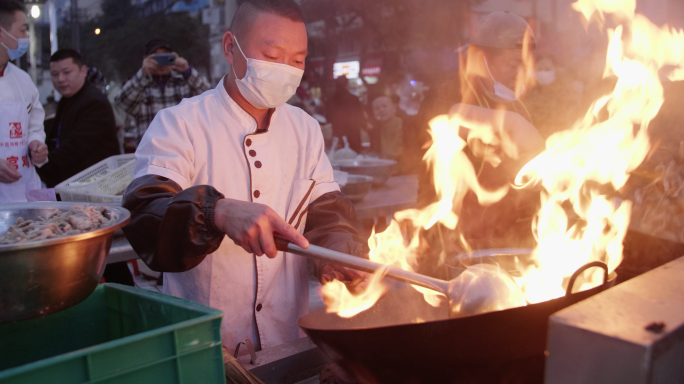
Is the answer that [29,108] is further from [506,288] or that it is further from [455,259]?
[506,288]

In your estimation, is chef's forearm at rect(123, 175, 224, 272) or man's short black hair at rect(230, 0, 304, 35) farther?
man's short black hair at rect(230, 0, 304, 35)

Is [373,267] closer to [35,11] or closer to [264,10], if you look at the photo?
[264,10]

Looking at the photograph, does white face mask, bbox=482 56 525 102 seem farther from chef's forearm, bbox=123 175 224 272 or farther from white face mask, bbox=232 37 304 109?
chef's forearm, bbox=123 175 224 272

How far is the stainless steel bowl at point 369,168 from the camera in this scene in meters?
4.11

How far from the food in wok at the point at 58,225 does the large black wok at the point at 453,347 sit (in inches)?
19.9

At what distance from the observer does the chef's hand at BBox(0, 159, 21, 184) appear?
315 centimetres

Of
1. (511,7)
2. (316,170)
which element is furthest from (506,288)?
(511,7)

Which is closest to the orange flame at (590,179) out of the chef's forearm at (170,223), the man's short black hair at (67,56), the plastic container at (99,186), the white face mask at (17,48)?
the chef's forearm at (170,223)

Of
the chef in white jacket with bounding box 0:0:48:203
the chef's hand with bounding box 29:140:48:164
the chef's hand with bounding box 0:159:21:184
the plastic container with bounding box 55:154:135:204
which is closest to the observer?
the plastic container with bounding box 55:154:135:204

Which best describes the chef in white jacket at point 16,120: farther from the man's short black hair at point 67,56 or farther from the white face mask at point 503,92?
the white face mask at point 503,92

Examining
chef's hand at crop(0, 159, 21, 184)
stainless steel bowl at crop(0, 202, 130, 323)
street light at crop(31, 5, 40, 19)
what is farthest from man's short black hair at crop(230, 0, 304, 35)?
street light at crop(31, 5, 40, 19)

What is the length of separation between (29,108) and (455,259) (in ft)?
10.2

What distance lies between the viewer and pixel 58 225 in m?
1.06

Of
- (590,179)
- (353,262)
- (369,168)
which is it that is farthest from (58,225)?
(369,168)
